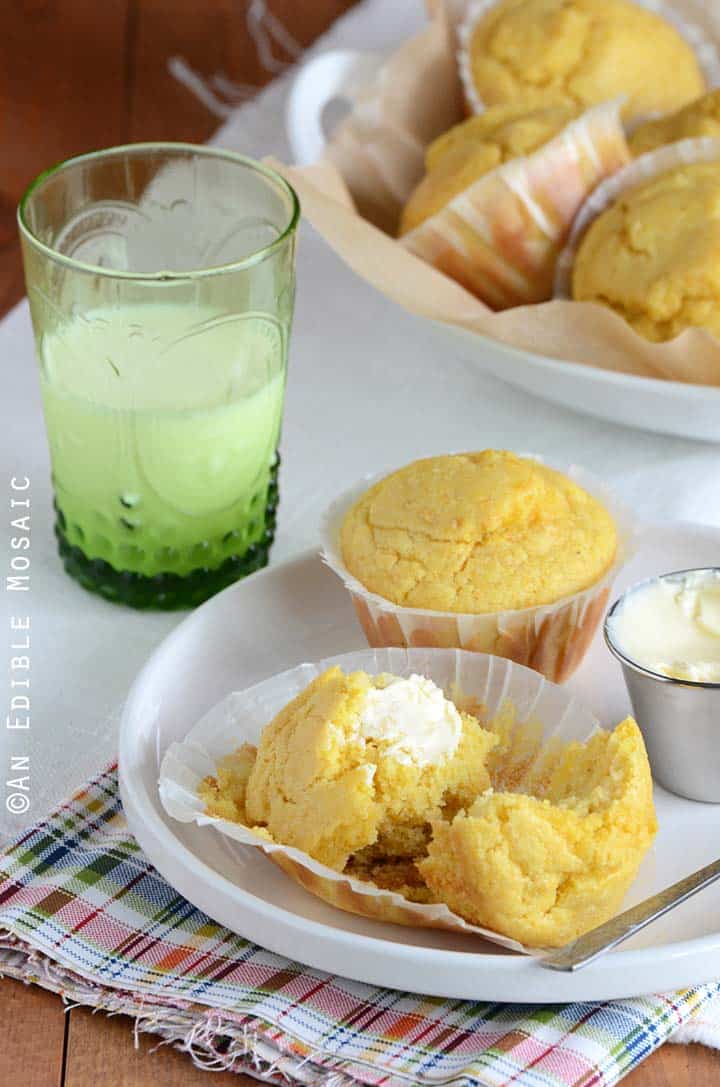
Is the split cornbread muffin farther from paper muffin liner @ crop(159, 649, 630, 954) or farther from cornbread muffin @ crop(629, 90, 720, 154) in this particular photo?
cornbread muffin @ crop(629, 90, 720, 154)

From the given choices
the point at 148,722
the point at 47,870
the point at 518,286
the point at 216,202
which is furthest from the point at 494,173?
the point at 47,870

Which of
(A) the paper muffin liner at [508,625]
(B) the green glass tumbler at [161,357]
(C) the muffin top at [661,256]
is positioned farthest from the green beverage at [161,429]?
(C) the muffin top at [661,256]

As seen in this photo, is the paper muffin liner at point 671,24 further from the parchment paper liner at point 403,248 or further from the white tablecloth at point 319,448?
the white tablecloth at point 319,448

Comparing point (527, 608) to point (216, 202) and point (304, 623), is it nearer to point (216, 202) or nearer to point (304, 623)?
point (304, 623)

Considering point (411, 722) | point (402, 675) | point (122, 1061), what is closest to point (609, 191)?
point (402, 675)

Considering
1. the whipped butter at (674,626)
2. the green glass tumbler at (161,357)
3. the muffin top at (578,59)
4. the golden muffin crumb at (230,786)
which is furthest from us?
the muffin top at (578,59)

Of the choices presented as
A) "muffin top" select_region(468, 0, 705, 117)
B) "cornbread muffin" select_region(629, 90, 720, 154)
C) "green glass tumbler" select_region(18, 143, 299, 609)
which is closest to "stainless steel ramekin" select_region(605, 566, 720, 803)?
"green glass tumbler" select_region(18, 143, 299, 609)
